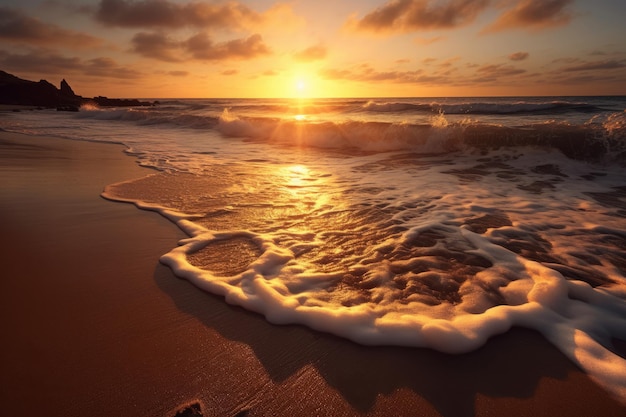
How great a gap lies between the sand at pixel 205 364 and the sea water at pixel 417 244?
5.6 inches

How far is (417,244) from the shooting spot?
3354 mm

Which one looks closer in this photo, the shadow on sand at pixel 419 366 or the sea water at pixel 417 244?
the shadow on sand at pixel 419 366

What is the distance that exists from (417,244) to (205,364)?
2329mm

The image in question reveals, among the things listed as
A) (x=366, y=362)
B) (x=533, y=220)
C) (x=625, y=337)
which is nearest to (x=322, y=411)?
(x=366, y=362)

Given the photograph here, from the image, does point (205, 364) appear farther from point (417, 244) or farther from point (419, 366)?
point (417, 244)

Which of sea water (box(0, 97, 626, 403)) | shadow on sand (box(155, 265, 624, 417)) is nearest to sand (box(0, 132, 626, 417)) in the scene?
shadow on sand (box(155, 265, 624, 417))

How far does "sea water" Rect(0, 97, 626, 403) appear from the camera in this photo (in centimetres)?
215

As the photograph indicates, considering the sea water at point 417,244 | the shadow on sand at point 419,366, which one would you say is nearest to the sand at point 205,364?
the shadow on sand at point 419,366

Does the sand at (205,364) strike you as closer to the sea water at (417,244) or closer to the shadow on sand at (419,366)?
the shadow on sand at (419,366)

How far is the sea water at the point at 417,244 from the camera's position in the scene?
2.15 meters

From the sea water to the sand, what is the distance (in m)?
0.14

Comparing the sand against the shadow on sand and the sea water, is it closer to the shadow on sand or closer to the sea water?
the shadow on sand

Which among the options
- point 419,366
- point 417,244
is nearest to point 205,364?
point 419,366

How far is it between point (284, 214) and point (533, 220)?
3.11 meters
